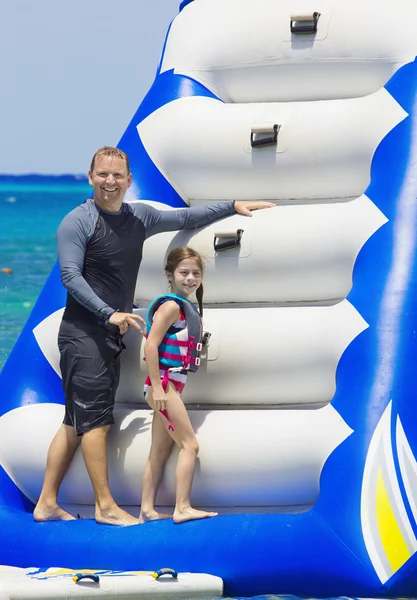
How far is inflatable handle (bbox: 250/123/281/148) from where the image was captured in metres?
4.41

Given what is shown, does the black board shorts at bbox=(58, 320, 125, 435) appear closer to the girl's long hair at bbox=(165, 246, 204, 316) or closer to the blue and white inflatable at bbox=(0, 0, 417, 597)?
the blue and white inflatable at bbox=(0, 0, 417, 597)

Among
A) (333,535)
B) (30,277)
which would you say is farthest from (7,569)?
(30,277)

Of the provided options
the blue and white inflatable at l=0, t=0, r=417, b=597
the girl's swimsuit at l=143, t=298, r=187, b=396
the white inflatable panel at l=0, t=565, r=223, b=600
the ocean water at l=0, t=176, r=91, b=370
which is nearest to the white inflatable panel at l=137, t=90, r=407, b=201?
the blue and white inflatable at l=0, t=0, r=417, b=597

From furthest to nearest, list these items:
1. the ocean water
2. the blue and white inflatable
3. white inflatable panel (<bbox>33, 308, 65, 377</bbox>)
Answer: the ocean water → white inflatable panel (<bbox>33, 308, 65, 377</bbox>) → the blue and white inflatable

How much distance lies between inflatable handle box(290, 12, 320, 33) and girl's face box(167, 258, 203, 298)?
112 centimetres

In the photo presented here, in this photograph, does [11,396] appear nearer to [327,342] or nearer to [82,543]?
[82,543]

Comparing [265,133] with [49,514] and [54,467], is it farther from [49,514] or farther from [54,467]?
[49,514]

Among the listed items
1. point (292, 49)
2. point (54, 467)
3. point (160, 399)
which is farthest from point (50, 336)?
point (292, 49)

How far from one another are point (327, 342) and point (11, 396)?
3.49ft

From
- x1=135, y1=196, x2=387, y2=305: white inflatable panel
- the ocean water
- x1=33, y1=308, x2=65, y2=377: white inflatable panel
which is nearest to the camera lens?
x1=135, y1=196, x2=387, y2=305: white inflatable panel

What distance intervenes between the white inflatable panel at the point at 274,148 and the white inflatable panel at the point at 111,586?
1.39 m

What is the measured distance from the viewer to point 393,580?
3.62 metres

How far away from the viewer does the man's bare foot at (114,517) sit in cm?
394

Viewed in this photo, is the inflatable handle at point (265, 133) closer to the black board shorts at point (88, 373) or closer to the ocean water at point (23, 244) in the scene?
the black board shorts at point (88, 373)
